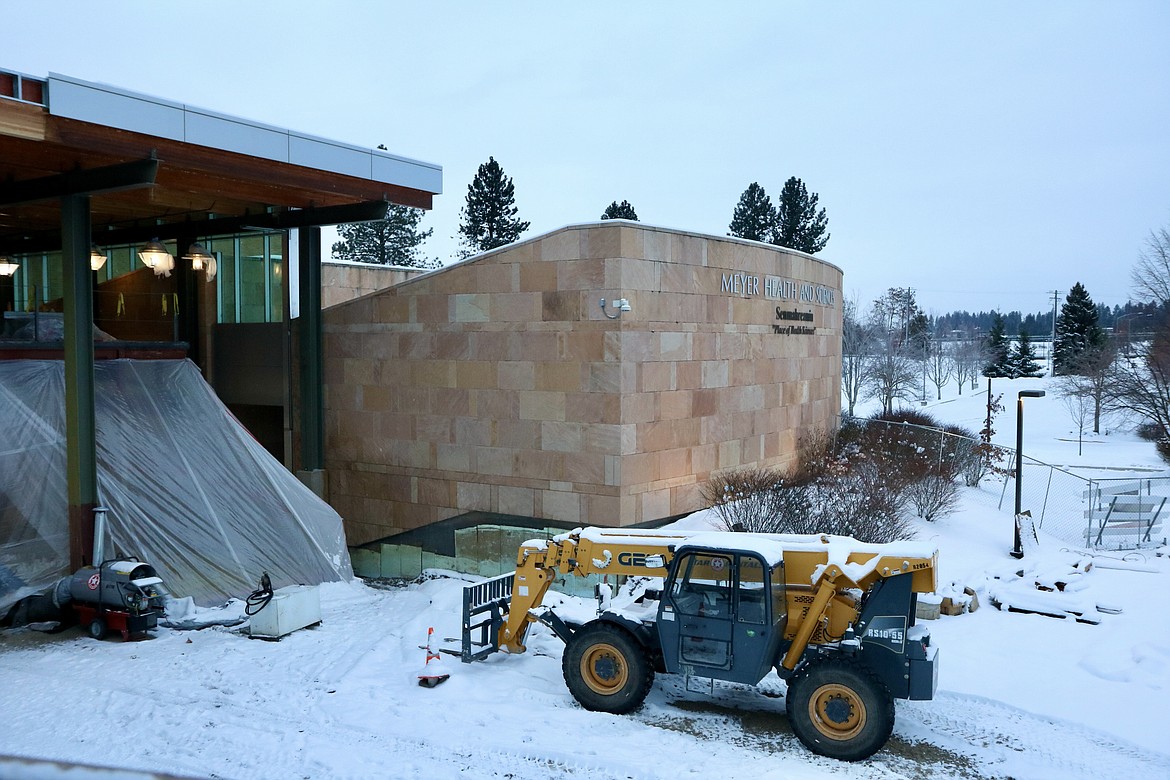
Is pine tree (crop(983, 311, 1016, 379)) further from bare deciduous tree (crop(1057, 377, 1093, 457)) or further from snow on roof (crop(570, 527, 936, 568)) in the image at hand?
snow on roof (crop(570, 527, 936, 568))

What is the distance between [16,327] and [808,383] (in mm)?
17688

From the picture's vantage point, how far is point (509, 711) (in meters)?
9.82

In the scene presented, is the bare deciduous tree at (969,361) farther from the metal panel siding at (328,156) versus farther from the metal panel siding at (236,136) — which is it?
the metal panel siding at (236,136)

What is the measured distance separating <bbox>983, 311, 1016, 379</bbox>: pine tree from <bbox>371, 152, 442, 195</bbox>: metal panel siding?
2653 inches

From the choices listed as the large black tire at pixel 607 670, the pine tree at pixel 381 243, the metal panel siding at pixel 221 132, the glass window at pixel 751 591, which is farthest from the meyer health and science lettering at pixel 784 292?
the pine tree at pixel 381 243

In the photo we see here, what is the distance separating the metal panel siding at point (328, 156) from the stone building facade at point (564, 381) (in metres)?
2.62

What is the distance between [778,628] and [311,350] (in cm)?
1457

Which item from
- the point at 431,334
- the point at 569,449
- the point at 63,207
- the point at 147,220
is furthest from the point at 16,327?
the point at 569,449

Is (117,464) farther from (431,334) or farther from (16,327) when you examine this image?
(431,334)

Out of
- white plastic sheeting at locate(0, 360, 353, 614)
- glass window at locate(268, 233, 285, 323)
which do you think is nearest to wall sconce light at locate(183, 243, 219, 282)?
glass window at locate(268, 233, 285, 323)

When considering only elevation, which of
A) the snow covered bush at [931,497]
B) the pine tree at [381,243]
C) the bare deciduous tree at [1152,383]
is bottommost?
the snow covered bush at [931,497]

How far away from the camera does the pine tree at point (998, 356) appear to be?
77312 mm

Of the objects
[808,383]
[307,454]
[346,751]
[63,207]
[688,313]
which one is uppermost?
[63,207]

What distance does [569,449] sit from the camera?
690 inches
